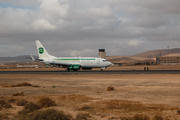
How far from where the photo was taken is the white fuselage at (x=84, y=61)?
203 ft

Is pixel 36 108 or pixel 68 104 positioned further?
pixel 68 104

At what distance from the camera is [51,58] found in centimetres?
6650

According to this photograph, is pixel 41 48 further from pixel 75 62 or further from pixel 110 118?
pixel 110 118

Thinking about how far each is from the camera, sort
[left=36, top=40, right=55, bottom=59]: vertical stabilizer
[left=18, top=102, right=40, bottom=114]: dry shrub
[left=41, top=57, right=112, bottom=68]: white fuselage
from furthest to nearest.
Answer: [left=36, top=40, right=55, bottom=59]: vertical stabilizer < [left=41, top=57, right=112, bottom=68]: white fuselage < [left=18, top=102, right=40, bottom=114]: dry shrub

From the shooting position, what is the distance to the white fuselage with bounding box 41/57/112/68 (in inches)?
2438

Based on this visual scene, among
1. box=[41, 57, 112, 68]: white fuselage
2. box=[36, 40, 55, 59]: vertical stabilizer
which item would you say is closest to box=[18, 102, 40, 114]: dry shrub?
box=[41, 57, 112, 68]: white fuselage

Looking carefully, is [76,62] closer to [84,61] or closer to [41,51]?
[84,61]

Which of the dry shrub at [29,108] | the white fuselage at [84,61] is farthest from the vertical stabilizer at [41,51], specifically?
the dry shrub at [29,108]

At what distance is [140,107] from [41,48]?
59.1 m

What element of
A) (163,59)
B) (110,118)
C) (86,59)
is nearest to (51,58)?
(86,59)

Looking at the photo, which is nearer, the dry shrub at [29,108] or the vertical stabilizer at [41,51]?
the dry shrub at [29,108]

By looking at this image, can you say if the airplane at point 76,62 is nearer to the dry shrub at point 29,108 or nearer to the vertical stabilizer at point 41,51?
the vertical stabilizer at point 41,51

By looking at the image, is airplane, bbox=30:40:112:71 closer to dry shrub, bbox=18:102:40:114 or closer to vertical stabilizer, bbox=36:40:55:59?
vertical stabilizer, bbox=36:40:55:59

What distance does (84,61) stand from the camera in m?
62.9
